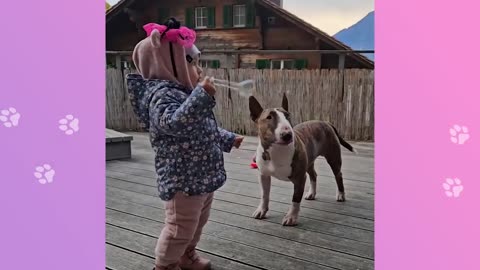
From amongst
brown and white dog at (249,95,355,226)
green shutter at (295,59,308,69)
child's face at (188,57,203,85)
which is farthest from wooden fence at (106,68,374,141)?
child's face at (188,57,203,85)

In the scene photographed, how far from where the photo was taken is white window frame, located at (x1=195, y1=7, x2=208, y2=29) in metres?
1.26

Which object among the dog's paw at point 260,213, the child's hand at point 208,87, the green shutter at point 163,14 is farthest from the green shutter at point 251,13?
the child's hand at point 208,87

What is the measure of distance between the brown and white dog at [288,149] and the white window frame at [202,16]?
0.28 metres

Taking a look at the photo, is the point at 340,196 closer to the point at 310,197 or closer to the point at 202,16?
the point at 310,197
